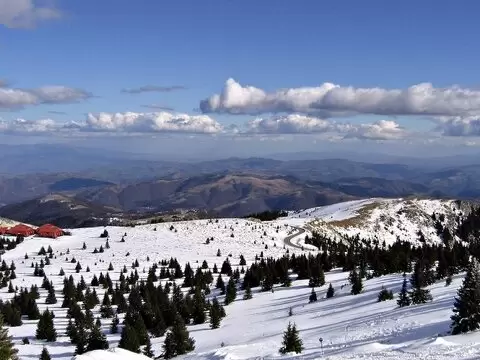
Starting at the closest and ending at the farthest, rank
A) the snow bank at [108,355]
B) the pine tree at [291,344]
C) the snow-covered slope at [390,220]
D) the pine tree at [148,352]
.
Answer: the snow bank at [108,355] → the pine tree at [291,344] → the pine tree at [148,352] → the snow-covered slope at [390,220]

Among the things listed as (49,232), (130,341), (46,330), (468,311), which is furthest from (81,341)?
(49,232)

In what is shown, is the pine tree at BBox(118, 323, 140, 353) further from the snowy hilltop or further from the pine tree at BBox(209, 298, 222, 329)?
the pine tree at BBox(209, 298, 222, 329)

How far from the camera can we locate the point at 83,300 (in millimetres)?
67312

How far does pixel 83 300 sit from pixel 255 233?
229ft

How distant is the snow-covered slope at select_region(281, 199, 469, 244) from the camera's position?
162788mm

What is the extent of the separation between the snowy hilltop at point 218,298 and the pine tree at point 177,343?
0.09 meters

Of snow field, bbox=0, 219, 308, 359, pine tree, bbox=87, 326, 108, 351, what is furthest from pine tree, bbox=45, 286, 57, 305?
pine tree, bbox=87, 326, 108, 351

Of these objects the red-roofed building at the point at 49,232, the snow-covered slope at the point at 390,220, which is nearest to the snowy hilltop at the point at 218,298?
the red-roofed building at the point at 49,232

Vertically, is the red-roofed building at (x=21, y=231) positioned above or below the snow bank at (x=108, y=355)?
below

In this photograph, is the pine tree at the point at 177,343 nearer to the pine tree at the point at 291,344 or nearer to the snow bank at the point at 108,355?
the pine tree at the point at 291,344

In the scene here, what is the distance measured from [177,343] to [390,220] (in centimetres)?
14637

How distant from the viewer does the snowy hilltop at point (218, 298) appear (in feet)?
124

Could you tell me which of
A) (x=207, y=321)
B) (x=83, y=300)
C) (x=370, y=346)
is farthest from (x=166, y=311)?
(x=370, y=346)

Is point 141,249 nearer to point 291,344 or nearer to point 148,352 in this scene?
point 148,352
